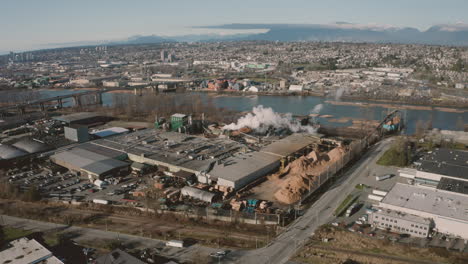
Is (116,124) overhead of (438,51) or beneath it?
beneath

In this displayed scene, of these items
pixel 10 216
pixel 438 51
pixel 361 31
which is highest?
pixel 361 31

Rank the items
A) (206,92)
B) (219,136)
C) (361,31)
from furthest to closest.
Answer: (361,31)
(206,92)
(219,136)

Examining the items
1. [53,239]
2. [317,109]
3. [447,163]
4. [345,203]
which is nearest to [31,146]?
[53,239]

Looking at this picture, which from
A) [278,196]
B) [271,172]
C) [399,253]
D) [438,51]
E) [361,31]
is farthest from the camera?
[361,31]

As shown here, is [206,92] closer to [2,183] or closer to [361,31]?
[2,183]

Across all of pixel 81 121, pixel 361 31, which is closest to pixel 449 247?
pixel 81 121

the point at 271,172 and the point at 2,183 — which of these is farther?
the point at 271,172

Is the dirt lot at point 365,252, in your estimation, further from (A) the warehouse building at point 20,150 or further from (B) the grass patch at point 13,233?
(A) the warehouse building at point 20,150

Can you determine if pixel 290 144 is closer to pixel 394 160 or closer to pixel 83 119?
pixel 394 160
